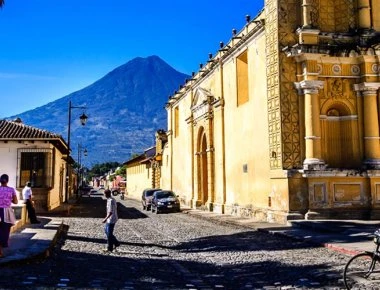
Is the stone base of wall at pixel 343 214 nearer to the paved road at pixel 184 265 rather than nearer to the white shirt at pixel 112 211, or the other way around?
the paved road at pixel 184 265

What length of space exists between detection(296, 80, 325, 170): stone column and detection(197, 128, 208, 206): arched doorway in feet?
44.0

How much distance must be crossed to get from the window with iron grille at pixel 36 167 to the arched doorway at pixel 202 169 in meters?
10.3

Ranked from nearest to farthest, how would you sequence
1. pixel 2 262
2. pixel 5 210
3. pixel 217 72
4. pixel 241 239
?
pixel 2 262 < pixel 5 210 < pixel 241 239 < pixel 217 72

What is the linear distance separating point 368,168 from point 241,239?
7.26 m

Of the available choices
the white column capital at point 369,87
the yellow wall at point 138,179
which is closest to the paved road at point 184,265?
the white column capital at point 369,87

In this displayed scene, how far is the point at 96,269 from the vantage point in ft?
30.3

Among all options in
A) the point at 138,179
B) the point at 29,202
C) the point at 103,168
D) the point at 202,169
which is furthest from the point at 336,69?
the point at 103,168

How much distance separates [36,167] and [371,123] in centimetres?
1816

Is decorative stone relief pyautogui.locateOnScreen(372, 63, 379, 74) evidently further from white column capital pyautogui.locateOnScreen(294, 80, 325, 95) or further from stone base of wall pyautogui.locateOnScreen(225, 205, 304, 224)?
stone base of wall pyautogui.locateOnScreen(225, 205, 304, 224)

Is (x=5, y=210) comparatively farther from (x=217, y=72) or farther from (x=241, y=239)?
(x=217, y=72)

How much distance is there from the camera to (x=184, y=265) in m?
10.0

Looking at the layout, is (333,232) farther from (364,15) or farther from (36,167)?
(36,167)

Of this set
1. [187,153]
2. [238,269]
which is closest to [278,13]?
[238,269]

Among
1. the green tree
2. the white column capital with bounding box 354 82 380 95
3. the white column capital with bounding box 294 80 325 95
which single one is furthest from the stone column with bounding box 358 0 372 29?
the green tree
